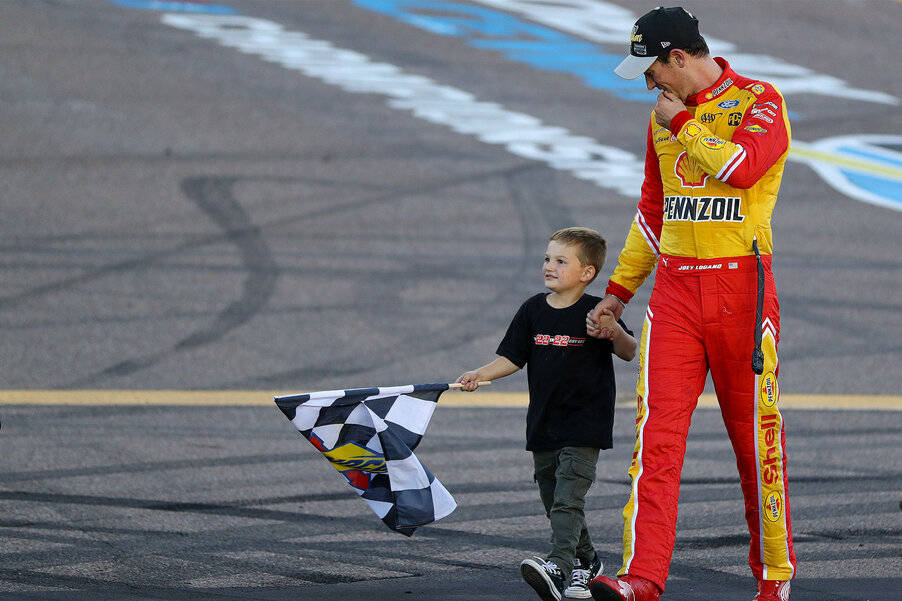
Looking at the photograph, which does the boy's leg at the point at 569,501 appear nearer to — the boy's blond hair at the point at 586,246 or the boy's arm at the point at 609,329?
the boy's arm at the point at 609,329

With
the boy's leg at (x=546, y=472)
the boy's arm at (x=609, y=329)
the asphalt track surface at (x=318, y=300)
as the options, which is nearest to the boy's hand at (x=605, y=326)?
the boy's arm at (x=609, y=329)

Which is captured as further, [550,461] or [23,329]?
[23,329]

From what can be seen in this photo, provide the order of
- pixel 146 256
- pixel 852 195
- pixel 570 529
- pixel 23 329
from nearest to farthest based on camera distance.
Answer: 1. pixel 570 529
2. pixel 23 329
3. pixel 146 256
4. pixel 852 195

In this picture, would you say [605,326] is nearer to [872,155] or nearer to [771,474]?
[771,474]

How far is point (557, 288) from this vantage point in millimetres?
4742

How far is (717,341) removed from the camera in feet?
14.1

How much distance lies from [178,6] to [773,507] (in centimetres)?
1356

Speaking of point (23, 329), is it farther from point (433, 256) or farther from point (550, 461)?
point (550, 461)

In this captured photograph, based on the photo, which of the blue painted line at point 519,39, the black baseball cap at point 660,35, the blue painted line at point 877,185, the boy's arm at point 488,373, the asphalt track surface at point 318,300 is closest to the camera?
the black baseball cap at point 660,35

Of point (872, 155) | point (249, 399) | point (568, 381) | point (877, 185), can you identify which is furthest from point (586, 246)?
point (872, 155)

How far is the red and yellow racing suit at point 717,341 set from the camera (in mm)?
4258

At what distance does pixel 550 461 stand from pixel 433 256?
18.7 ft

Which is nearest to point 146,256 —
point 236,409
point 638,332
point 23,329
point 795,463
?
point 23,329

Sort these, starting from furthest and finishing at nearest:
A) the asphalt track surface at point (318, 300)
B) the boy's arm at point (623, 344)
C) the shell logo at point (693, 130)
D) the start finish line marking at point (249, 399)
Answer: the start finish line marking at point (249, 399) < the asphalt track surface at point (318, 300) < the boy's arm at point (623, 344) < the shell logo at point (693, 130)
